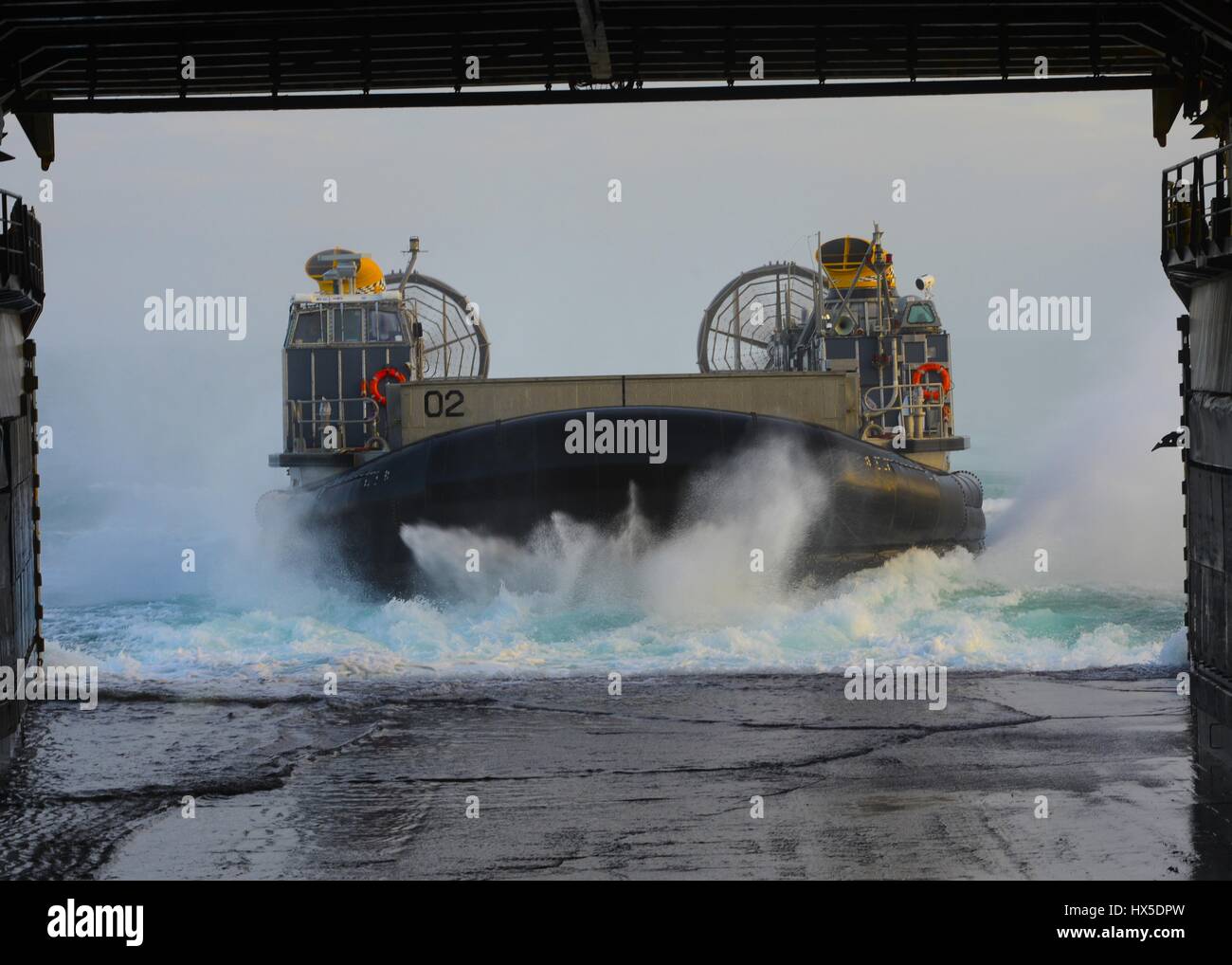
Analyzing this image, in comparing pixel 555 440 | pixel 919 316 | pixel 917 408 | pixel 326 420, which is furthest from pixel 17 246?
pixel 919 316

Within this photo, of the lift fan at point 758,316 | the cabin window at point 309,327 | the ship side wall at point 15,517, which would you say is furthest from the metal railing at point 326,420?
the ship side wall at point 15,517

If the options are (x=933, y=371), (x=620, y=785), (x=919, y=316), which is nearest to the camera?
(x=620, y=785)

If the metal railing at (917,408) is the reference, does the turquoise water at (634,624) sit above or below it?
below

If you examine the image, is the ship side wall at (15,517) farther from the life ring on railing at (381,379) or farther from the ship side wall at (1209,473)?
the ship side wall at (1209,473)

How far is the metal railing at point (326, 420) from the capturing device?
22.6 m

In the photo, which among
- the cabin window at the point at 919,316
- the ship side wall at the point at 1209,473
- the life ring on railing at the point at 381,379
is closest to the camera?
the ship side wall at the point at 1209,473

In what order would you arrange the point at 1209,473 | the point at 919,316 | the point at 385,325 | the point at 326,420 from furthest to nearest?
the point at 919,316, the point at 385,325, the point at 326,420, the point at 1209,473

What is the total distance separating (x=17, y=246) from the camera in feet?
40.0

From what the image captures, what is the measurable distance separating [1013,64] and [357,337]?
1142 cm

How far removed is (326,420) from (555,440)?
20.7ft

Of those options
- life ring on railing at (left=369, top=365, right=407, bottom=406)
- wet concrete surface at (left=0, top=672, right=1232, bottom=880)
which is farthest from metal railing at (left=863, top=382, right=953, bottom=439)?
wet concrete surface at (left=0, top=672, right=1232, bottom=880)

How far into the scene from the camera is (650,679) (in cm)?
1419

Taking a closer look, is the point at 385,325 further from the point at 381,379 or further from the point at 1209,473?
the point at 1209,473

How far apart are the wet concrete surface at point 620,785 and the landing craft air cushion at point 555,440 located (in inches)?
176
